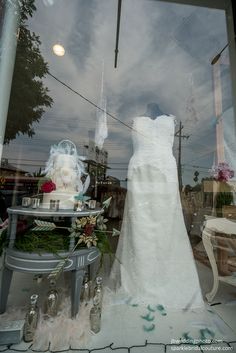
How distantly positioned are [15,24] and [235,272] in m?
1.89

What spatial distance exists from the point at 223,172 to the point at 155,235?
75 centimetres

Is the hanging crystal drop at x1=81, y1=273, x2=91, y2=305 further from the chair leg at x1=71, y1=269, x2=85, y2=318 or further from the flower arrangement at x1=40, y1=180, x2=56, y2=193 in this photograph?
the flower arrangement at x1=40, y1=180, x2=56, y2=193

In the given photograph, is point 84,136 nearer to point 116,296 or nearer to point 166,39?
point 166,39

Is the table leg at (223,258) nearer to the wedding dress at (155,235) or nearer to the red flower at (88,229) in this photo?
→ the wedding dress at (155,235)

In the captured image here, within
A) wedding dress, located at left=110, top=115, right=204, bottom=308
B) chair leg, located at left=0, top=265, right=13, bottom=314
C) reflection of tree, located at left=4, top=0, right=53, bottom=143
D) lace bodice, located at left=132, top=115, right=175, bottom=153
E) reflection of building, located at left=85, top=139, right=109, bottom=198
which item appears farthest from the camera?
reflection of building, located at left=85, top=139, right=109, bottom=198

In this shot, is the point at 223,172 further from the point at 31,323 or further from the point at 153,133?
the point at 31,323

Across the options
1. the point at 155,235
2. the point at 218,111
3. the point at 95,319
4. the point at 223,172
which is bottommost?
the point at 95,319

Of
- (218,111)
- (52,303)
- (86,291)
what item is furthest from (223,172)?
(52,303)

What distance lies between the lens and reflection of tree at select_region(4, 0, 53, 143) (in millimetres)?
1017

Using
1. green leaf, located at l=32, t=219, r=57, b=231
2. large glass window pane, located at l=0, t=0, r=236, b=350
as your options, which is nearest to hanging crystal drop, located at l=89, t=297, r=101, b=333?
large glass window pane, located at l=0, t=0, r=236, b=350

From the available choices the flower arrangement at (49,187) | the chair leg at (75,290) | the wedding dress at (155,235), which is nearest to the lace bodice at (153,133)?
the wedding dress at (155,235)

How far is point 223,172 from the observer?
4.85 feet

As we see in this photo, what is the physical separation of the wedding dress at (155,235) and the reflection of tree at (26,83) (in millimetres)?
744

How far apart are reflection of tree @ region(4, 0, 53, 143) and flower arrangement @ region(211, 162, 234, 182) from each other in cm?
144
